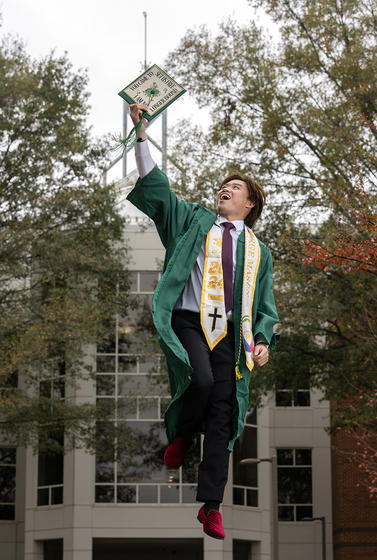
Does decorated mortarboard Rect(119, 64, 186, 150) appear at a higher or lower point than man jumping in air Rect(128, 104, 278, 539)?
higher

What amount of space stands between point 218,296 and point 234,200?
0.72m

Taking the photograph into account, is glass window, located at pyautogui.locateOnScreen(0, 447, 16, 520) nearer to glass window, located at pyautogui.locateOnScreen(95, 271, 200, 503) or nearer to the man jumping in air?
glass window, located at pyautogui.locateOnScreen(95, 271, 200, 503)

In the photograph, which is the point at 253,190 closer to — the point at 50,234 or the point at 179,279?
the point at 179,279

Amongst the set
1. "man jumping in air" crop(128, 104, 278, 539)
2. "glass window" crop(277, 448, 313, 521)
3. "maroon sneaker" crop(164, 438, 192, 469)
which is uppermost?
"man jumping in air" crop(128, 104, 278, 539)

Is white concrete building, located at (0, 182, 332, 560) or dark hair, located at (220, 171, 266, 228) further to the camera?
white concrete building, located at (0, 182, 332, 560)

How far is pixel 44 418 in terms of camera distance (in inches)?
1105

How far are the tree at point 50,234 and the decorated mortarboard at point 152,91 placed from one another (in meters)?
20.4

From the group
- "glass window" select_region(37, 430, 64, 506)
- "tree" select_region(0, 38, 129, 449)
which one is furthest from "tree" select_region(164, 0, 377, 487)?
"glass window" select_region(37, 430, 64, 506)

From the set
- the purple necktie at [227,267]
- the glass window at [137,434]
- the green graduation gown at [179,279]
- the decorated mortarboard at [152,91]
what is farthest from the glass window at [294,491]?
the decorated mortarboard at [152,91]

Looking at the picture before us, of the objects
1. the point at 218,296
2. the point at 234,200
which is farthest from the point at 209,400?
the point at 234,200

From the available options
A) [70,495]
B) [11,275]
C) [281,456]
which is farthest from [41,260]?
[281,456]

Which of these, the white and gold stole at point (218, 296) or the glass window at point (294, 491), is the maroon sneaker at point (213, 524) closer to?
the white and gold stole at point (218, 296)

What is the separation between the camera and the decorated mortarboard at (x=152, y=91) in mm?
5387

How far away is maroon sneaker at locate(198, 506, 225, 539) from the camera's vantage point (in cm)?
495
